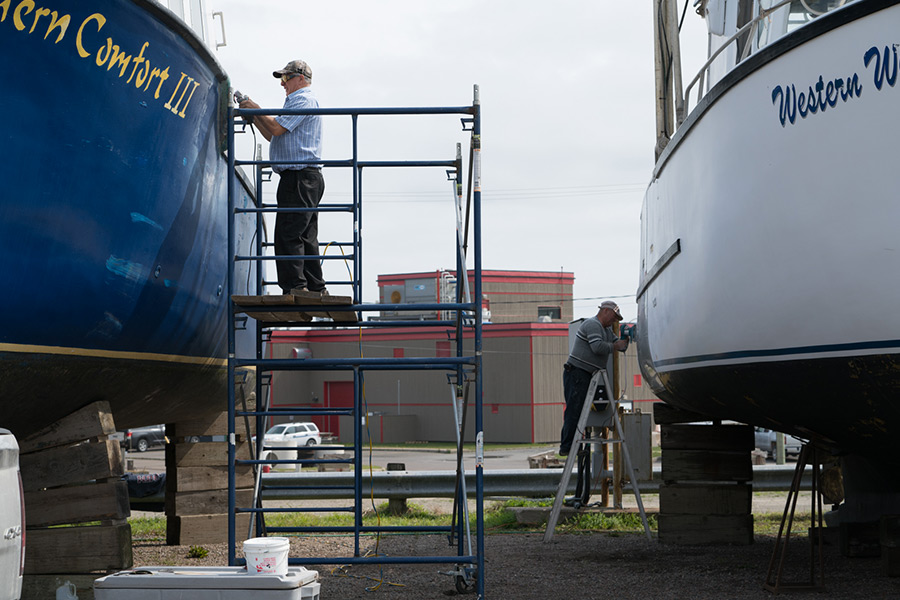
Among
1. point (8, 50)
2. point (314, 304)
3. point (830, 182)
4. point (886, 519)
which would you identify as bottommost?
point (886, 519)

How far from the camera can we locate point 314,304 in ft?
16.9

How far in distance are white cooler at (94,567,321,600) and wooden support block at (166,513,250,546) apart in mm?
4141

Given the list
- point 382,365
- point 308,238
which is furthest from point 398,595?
point 308,238

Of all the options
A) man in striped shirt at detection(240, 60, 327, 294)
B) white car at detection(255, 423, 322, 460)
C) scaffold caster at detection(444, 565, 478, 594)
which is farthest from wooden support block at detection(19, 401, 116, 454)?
white car at detection(255, 423, 322, 460)

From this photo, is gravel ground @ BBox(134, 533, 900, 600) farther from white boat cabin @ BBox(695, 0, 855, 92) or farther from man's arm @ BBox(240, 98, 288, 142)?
white boat cabin @ BBox(695, 0, 855, 92)

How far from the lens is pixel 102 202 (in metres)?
4.57

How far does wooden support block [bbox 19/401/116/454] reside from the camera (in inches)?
193

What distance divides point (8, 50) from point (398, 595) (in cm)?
365

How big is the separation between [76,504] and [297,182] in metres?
2.22

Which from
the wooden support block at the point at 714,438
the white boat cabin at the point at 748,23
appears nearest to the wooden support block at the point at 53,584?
the wooden support block at the point at 714,438

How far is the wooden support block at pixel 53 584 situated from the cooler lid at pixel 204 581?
115 centimetres

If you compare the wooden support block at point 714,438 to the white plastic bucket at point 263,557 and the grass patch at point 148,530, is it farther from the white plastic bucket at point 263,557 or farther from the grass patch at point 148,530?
the grass patch at point 148,530

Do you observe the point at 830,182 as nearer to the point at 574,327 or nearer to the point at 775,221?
the point at 775,221

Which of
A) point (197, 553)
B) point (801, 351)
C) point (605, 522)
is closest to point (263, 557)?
point (801, 351)
